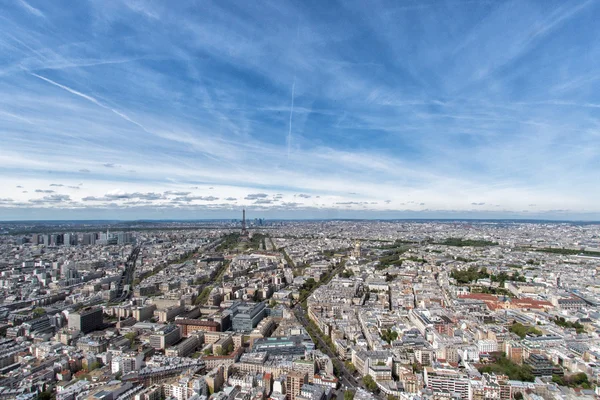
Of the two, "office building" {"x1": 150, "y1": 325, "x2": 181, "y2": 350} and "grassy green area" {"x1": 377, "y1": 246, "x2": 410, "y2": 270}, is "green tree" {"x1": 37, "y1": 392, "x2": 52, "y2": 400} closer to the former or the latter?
"office building" {"x1": 150, "y1": 325, "x2": 181, "y2": 350}

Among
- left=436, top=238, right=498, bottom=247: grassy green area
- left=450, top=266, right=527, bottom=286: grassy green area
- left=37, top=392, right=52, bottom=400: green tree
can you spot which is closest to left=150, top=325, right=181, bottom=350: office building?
left=37, top=392, right=52, bottom=400: green tree

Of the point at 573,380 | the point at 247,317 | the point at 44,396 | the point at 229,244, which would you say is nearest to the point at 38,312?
the point at 44,396

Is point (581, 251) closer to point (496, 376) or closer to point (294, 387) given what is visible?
point (496, 376)

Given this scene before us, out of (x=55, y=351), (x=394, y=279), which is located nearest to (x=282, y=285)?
(x=394, y=279)

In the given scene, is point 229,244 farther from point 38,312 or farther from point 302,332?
point 302,332

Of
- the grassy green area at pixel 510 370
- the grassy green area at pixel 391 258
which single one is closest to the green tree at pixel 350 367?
the grassy green area at pixel 510 370
